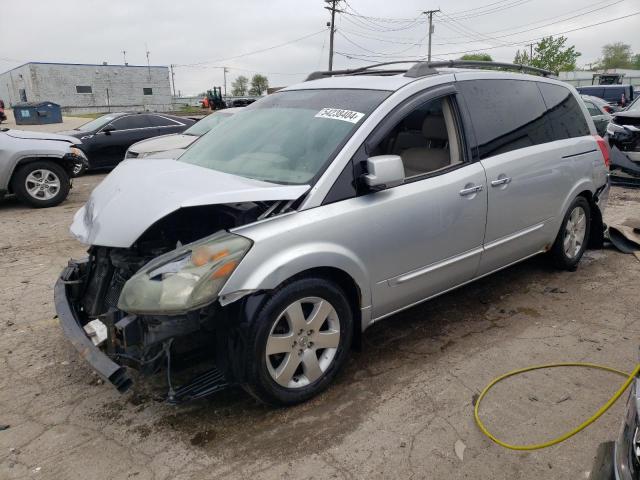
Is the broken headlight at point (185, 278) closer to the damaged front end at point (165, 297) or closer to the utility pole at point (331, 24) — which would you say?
the damaged front end at point (165, 297)

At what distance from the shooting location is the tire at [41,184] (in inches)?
322

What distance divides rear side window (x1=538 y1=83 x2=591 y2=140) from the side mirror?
83.9 inches

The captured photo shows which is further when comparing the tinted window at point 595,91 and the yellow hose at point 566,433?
the tinted window at point 595,91

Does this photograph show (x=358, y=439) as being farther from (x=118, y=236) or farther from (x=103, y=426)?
(x=118, y=236)

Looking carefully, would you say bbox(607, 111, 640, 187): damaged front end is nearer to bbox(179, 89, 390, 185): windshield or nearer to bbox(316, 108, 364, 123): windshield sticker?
Result: bbox(179, 89, 390, 185): windshield

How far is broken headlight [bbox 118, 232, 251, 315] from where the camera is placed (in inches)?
95.7

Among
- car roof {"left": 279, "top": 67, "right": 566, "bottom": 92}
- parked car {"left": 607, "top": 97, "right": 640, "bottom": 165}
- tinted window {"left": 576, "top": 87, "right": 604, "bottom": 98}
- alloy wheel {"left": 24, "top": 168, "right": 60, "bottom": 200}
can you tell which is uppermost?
tinted window {"left": 576, "top": 87, "right": 604, "bottom": 98}

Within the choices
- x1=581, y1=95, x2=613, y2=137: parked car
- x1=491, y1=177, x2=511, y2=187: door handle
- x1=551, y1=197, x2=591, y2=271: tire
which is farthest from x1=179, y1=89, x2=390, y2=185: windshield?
x1=581, y1=95, x2=613, y2=137: parked car

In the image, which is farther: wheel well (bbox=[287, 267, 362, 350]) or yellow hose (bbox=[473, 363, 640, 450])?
wheel well (bbox=[287, 267, 362, 350])

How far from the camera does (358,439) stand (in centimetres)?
262

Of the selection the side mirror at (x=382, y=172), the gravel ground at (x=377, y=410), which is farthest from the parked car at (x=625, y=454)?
the side mirror at (x=382, y=172)

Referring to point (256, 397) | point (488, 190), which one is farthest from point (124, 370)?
point (488, 190)

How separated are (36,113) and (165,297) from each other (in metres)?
37.4

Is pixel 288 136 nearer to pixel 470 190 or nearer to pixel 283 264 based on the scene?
pixel 283 264
